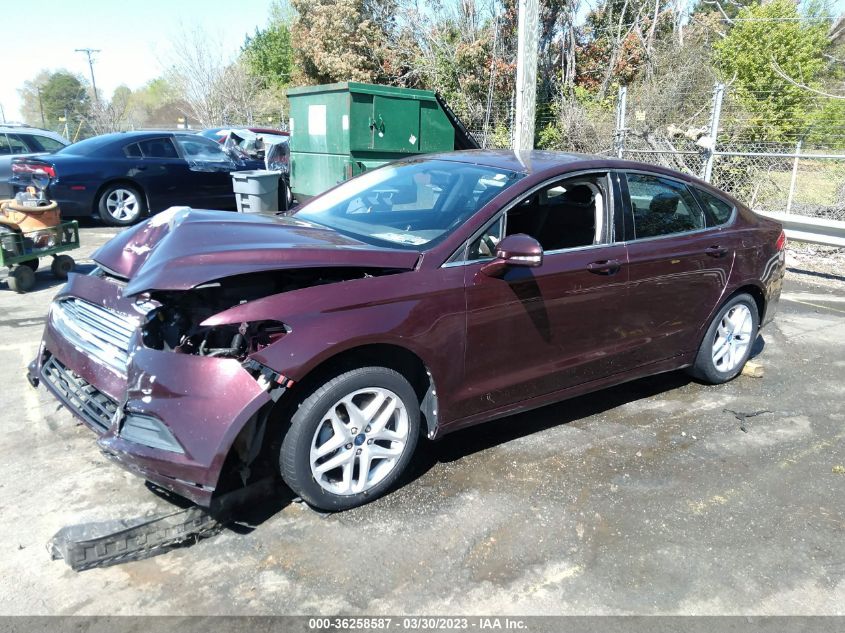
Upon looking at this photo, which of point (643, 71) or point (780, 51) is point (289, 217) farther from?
point (780, 51)

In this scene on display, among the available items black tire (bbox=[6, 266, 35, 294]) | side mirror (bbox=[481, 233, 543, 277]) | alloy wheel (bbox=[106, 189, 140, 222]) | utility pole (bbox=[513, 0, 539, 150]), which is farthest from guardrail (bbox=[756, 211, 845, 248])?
alloy wheel (bbox=[106, 189, 140, 222])

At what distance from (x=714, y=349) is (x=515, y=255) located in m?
2.33

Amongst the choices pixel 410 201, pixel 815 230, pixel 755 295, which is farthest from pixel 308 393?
pixel 815 230

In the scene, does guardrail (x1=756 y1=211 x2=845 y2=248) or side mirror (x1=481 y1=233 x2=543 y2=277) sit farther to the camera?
guardrail (x1=756 y1=211 x2=845 y2=248)

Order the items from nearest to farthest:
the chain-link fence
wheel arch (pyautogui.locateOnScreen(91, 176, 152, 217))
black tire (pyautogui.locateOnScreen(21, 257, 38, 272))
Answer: black tire (pyautogui.locateOnScreen(21, 257, 38, 272)) < wheel arch (pyautogui.locateOnScreen(91, 176, 152, 217)) < the chain-link fence

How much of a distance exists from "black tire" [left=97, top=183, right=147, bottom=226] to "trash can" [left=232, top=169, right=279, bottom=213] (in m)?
2.02

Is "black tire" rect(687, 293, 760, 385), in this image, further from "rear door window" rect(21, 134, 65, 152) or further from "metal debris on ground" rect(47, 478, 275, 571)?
"rear door window" rect(21, 134, 65, 152)

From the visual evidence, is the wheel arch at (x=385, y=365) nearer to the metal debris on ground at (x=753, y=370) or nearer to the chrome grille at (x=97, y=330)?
the chrome grille at (x=97, y=330)

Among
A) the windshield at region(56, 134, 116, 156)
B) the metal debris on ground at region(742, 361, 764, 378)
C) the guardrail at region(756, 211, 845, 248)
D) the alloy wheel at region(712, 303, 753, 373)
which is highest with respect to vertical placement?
the windshield at region(56, 134, 116, 156)

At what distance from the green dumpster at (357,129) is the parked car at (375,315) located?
5207 mm

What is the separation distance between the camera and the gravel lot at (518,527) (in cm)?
270

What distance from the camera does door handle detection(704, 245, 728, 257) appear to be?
4579 millimetres

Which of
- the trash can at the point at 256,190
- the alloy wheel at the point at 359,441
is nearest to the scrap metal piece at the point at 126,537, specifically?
the alloy wheel at the point at 359,441

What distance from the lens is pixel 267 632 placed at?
2479 millimetres
